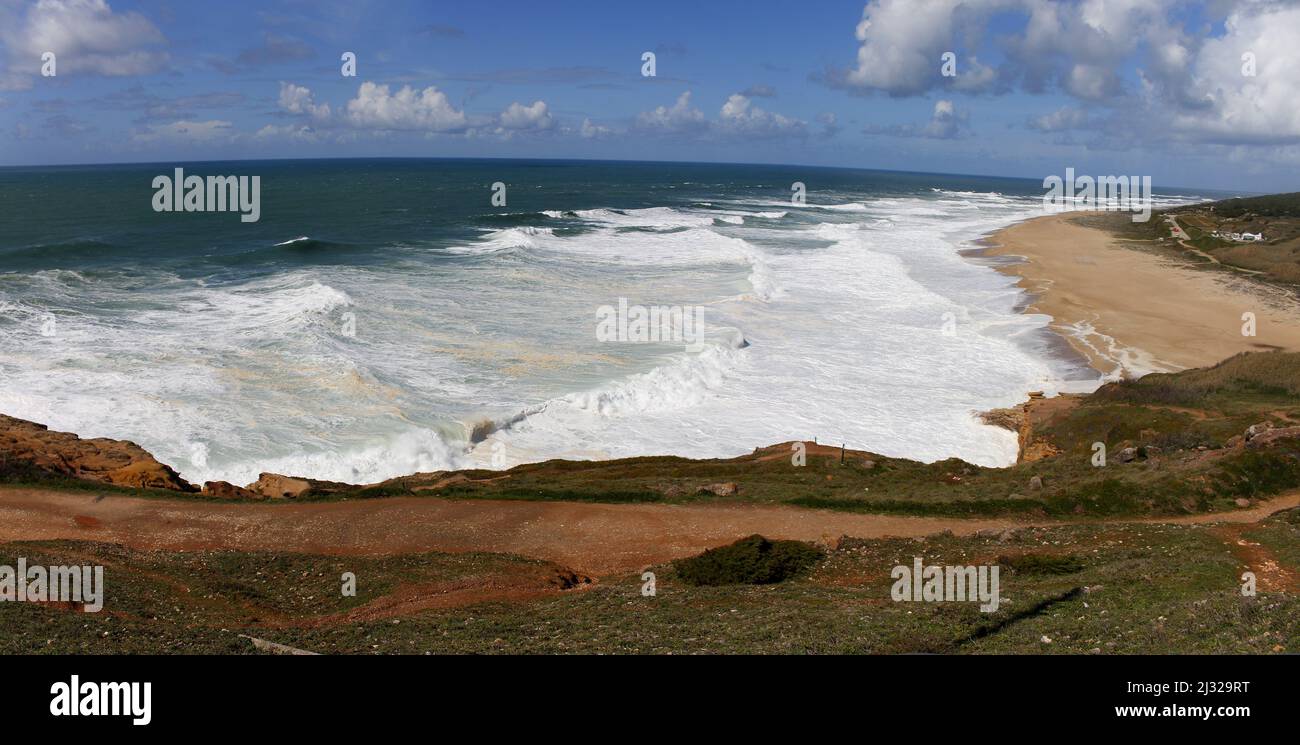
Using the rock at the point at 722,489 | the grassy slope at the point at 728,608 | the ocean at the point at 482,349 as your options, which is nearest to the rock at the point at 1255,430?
the grassy slope at the point at 728,608

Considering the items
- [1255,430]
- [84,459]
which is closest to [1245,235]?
[1255,430]

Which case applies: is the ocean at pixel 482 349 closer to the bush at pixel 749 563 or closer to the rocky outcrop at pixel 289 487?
the rocky outcrop at pixel 289 487

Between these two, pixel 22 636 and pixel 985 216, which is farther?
pixel 985 216

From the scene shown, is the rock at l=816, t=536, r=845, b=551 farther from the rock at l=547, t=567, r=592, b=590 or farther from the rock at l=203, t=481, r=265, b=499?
the rock at l=203, t=481, r=265, b=499
